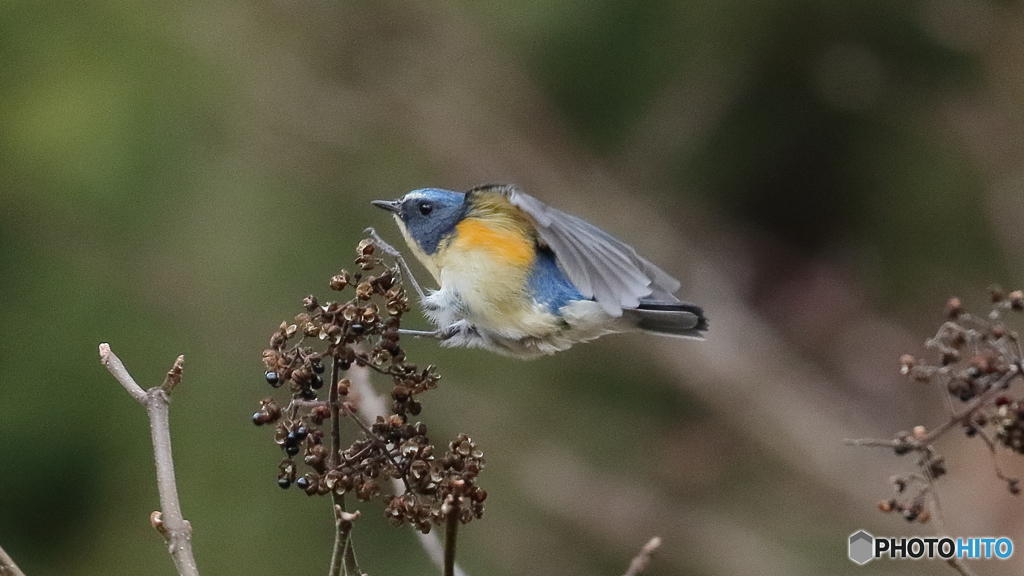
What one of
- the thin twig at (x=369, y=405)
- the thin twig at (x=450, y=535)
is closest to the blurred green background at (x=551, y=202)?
the thin twig at (x=369, y=405)

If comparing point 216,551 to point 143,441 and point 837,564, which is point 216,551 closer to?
point 143,441

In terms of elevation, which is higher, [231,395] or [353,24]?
[353,24]

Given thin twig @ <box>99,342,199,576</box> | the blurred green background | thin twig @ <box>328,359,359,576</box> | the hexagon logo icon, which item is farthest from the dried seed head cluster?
the blurred green background

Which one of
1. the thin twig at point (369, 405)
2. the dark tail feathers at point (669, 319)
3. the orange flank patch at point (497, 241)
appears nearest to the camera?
the thin twig at point (369, 405)

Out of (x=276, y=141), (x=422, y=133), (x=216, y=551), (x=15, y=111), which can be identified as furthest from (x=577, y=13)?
(x=216, y=551)

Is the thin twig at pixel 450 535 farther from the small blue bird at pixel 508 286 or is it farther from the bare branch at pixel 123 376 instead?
the small blue bird at pixel 508 286

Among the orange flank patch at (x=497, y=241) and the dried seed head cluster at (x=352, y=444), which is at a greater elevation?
the orange flank patch at (x=497, y=241)
